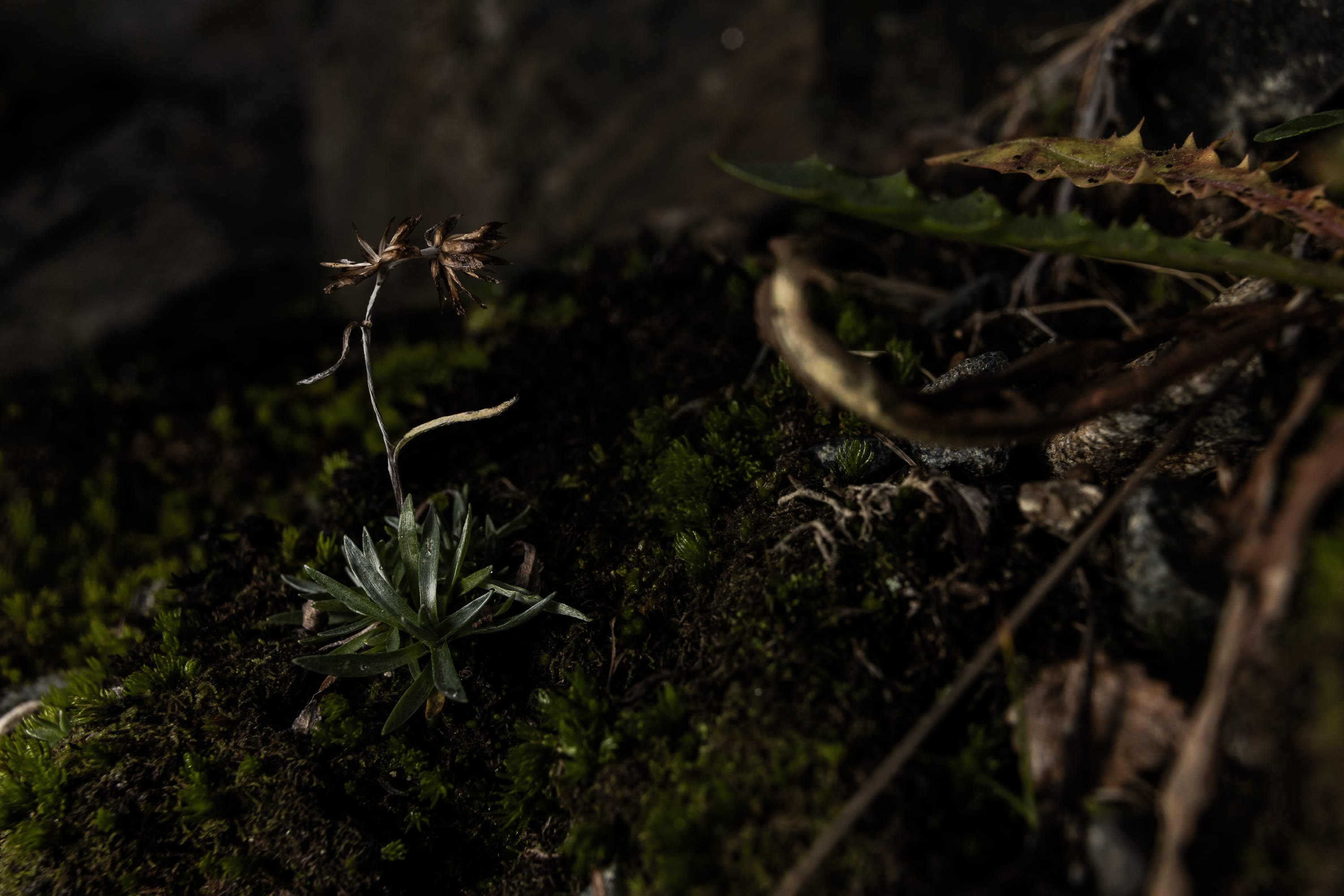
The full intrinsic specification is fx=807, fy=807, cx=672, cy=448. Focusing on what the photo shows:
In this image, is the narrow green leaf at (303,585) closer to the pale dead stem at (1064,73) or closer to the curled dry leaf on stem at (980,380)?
the curled dry leaf on stem at (980,380)

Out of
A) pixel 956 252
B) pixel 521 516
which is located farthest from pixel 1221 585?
pixel 956 252

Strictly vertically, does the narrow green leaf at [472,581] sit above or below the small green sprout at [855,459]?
below

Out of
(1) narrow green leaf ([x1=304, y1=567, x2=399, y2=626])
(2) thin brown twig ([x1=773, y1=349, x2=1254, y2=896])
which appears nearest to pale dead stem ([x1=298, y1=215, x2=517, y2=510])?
(1) narrow green leaf ([x1=304, y1=567, x2=399, y2=626])

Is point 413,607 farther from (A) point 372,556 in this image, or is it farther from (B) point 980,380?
(B) point 980,380

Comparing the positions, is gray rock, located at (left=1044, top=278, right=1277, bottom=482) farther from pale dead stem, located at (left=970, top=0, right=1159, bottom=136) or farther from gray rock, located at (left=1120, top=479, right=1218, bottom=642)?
pale dead stem, located at (left=970, top=0, right=1159, bottom=136)

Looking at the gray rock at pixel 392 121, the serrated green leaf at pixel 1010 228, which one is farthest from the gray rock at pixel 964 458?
the gray rock at pixel 392 121
